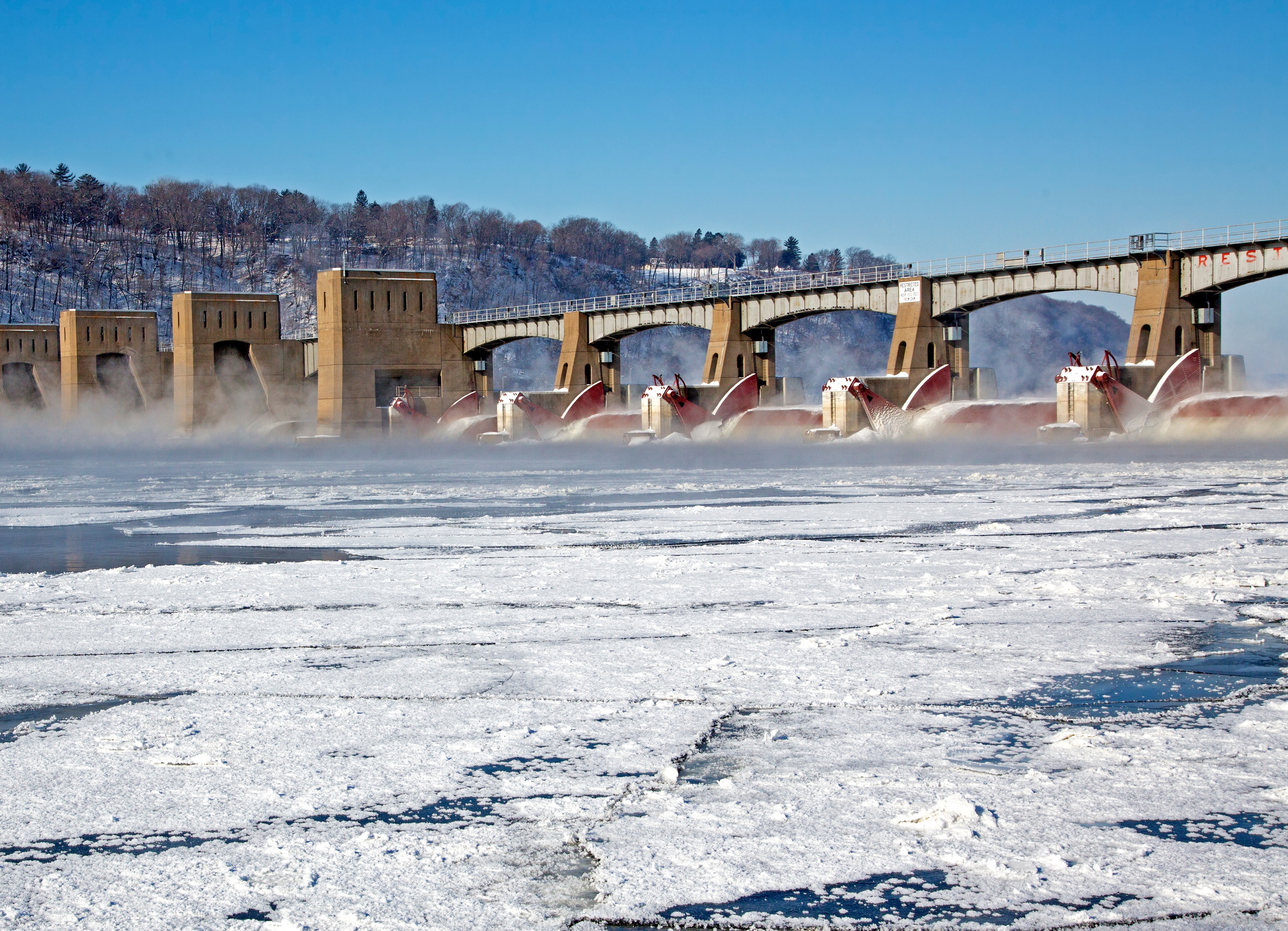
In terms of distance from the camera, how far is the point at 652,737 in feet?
20.5

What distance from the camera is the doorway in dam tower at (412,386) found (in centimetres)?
7181

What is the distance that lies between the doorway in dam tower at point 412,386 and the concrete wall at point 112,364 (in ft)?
76.4

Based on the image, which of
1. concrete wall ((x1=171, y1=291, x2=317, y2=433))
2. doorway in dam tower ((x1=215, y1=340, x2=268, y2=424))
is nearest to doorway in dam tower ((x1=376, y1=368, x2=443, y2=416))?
concrete wall ((x1=171, y1=291, x2=317, y2=433))

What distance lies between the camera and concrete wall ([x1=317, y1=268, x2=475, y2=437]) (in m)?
69.9

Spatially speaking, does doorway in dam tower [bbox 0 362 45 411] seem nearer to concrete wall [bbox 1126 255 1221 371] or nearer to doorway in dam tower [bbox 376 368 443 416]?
doorway in dam tower [bbox 376 368 443 416]

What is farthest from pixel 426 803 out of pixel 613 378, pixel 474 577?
pixel 613 378

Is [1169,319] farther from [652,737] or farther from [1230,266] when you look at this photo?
[652,737]

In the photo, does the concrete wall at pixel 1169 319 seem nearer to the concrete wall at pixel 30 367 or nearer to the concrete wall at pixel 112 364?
the concrete wall at pixel 112 364

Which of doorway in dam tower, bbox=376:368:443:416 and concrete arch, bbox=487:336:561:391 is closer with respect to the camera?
doorway in dam tower, bbox=376:368:443:416

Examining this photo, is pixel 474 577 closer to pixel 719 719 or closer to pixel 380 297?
pixel 719 719

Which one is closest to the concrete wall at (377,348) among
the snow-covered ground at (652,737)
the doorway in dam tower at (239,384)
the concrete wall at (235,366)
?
the concrete wall at (235,366)

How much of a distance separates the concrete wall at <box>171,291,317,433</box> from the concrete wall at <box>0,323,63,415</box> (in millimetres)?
20435

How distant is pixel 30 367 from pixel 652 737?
10407 cm

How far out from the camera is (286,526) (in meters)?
19.0
